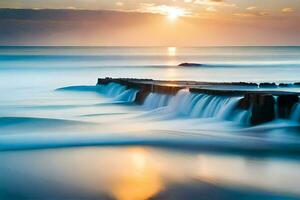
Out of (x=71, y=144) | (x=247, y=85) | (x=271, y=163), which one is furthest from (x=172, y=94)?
(x=271, y=163)

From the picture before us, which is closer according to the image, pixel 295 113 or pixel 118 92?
pixel 295 113

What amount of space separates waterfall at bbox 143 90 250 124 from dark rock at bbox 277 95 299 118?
35 cm

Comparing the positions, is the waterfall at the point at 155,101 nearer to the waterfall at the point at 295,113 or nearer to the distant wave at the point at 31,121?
the distant wave at the point at 31,121

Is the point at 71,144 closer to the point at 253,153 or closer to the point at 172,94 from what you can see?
the point at 253,153

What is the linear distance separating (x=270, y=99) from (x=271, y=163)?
5.58ft

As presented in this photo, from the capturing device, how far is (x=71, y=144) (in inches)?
218

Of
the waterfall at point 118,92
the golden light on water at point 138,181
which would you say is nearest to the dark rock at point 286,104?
the golden light on water at point 138,181

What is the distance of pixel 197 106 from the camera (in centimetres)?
719

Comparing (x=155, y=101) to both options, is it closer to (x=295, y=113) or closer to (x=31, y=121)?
(x=31, y=121)

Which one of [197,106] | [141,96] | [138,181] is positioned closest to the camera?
[138,181]

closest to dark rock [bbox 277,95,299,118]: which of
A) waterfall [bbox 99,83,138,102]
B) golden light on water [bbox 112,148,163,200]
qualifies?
golden light on water [bbox 112,148,163,200]

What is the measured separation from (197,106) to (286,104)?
1295 millimetres

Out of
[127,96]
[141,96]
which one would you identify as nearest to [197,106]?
[141,96]

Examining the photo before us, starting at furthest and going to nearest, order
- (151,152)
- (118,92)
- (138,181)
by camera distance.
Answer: (118,92), (151,152), (138,181)
